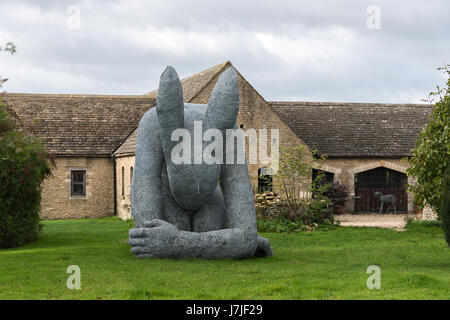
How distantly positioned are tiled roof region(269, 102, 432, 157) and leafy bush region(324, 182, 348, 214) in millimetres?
1489

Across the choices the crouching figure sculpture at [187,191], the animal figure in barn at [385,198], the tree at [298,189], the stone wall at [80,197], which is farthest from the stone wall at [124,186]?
the crouching figure sculpture at [187,191]

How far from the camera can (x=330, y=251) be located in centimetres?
1227

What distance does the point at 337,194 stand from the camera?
88.4ft

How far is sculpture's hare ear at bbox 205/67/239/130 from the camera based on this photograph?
30.6 feet

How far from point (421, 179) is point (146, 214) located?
10424 mm

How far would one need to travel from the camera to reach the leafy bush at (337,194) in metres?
26.9

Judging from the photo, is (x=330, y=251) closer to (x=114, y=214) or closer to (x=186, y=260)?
(x=186, y=260)

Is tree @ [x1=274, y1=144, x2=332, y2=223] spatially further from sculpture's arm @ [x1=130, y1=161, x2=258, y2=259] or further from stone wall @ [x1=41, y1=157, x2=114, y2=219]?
stone wall @ [x1=41, y1=157, x2=114, y2=219]

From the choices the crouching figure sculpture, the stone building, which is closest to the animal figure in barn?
the stone building

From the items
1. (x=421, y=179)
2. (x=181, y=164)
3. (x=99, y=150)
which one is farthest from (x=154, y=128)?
(x=99, y=150)

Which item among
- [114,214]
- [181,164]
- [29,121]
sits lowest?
[114,214]

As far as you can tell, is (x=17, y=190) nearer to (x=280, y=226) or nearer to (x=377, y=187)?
(x=280, y=226)

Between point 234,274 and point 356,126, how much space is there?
2266 centimetres
